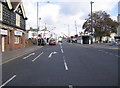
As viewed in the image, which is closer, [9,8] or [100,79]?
[100,79]

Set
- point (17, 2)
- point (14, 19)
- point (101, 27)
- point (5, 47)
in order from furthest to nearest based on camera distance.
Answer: point (101, 27) → point (17, 2) → point (14, 19) → point (5, 47)

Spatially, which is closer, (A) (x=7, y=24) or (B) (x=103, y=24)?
(A) (x=7, y=24)

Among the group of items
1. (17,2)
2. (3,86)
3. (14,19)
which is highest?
(17,2)

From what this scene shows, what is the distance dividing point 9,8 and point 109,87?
19.4 m

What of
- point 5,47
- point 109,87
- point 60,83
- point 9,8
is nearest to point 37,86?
point 60,83

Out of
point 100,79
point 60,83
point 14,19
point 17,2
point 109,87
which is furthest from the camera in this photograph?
point 17,2

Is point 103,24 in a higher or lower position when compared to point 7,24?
higher

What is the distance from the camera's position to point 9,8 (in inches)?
871

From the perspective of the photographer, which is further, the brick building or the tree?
the tree

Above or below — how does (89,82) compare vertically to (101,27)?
below

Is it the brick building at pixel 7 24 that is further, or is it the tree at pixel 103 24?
the tree at pixel 103 24

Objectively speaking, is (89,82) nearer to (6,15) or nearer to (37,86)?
(37,86)

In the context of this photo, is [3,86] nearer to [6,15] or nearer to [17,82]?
[17,82]

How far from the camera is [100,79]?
7047 mm
